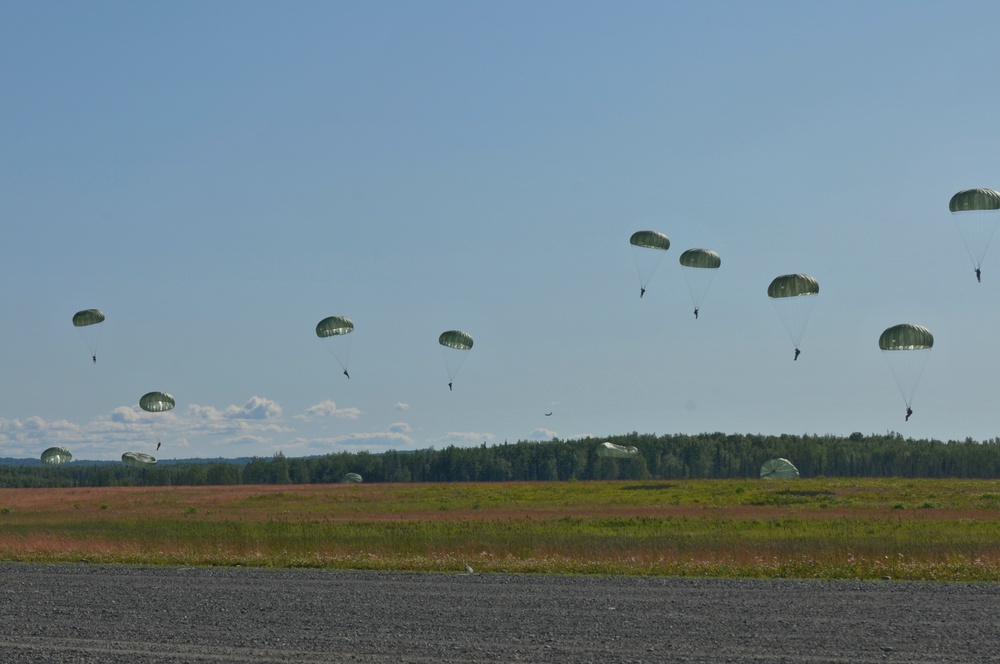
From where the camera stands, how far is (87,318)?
61594 millimetres

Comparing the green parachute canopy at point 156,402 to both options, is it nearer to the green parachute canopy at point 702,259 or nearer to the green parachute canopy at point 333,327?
the green parachute canopy at point 333,327

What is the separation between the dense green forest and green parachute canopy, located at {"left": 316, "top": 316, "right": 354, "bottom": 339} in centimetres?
11079

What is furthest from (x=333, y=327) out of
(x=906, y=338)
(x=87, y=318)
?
(x=906, y=338)

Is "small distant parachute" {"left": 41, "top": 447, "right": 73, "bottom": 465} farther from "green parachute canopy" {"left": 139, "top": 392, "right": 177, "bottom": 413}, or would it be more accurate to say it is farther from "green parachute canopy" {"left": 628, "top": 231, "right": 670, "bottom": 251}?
"green parachute canopy" {"left": 628, "top": 231, "right": 670, "bottom": 251}

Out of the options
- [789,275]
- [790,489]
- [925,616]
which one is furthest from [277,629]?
[790,489]

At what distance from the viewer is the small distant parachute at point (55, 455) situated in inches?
4116

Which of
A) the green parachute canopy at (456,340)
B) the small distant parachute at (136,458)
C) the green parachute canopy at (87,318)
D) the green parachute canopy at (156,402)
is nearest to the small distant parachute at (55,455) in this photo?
the small distant parachute at (136,458)

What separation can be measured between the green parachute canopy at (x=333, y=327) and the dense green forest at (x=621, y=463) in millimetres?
110791

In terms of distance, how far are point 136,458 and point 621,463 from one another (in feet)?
291

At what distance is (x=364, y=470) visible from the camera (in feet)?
581

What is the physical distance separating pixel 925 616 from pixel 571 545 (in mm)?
14817

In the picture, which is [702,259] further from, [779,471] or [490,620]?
[779,471]

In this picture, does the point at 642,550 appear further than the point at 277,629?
Yes

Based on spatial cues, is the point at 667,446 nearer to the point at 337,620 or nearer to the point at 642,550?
the point at 642,550
